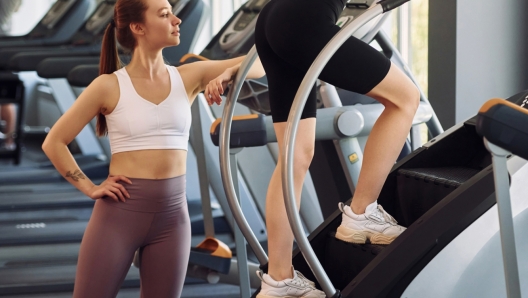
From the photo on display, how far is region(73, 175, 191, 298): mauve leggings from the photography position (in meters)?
1.93

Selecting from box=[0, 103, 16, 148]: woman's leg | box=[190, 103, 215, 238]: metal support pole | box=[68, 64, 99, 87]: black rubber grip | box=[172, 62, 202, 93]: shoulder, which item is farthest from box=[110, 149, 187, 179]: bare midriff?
box=[0, 103, 16, 148]: woman's leg

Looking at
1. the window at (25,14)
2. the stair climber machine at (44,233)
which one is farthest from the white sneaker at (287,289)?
the window at (25,14)

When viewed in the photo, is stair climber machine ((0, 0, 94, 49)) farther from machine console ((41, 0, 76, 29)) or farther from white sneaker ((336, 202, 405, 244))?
white sneaker ((336, 202, 405, 244))

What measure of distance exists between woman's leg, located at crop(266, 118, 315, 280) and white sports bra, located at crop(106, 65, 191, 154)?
13.7 inches

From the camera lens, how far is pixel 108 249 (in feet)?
6.33

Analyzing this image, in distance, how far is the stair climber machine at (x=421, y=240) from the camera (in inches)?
61.7

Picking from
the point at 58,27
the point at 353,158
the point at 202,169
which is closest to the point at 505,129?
the point at 353,158

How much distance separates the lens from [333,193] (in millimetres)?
3158

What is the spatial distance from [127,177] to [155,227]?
17 cm

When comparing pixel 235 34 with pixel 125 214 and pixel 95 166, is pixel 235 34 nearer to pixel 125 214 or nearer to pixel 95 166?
pixel 125 214

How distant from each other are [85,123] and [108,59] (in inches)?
8.6

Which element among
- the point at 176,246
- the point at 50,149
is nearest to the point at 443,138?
the point at 176,246

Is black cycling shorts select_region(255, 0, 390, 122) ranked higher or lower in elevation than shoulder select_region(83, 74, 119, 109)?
higher

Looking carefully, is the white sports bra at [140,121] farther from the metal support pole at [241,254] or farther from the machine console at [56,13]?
the machine console at [56,13]
